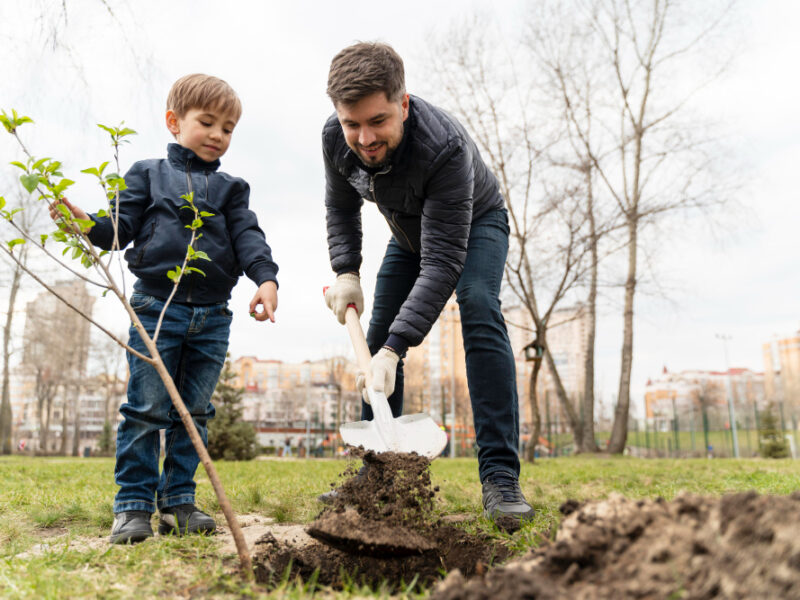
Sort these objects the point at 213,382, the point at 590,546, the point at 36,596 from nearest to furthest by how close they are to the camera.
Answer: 1. the point at 590,546
2. the point at 36,596
3. the point at 213,382

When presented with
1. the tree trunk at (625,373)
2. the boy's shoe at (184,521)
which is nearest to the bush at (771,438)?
the tree trunk at (625,373)

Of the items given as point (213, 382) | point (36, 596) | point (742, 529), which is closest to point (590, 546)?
point (742, 529)

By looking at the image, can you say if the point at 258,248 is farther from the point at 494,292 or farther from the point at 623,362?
the point at 623,362

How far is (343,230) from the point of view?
2.92 metres

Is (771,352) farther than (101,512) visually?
Yes

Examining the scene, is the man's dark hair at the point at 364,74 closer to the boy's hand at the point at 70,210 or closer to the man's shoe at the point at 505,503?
the boy's hand at the point at 70,210

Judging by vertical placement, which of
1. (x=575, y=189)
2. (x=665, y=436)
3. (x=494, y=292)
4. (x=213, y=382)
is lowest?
(x=665, y=436)

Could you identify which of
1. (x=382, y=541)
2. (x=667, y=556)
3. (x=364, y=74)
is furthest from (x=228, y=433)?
(x=667, y=556)

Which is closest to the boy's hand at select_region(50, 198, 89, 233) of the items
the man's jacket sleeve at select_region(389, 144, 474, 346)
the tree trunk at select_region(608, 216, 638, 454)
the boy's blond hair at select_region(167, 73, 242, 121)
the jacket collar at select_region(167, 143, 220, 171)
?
the jacket collar at select_region(167, 143, 220, 171)

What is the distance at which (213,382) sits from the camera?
2455 mm

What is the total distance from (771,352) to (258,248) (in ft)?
295

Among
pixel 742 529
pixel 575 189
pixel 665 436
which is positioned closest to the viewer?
pixel 742 529

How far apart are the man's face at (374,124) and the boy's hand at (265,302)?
2.16 ft

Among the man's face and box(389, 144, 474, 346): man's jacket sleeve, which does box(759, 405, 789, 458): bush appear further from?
the man's face
